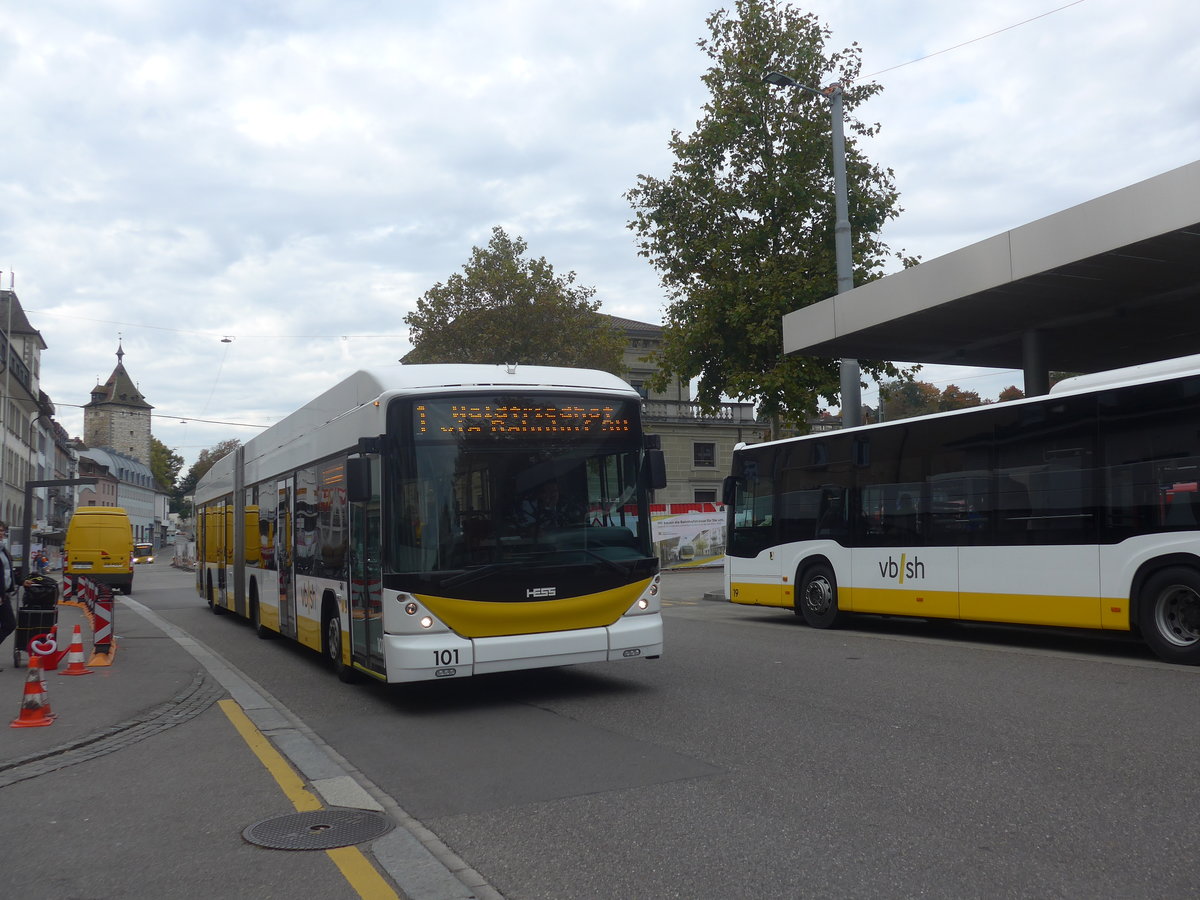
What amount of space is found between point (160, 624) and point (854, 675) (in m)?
14.1

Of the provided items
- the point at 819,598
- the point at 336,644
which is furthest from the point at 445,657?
the point at 819,598

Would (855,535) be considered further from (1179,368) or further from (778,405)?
(778,405)

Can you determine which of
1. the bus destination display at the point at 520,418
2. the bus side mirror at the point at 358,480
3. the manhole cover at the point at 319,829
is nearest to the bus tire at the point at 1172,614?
the bus destination display at the point at 520,418

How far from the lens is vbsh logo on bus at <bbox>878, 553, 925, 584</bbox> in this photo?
13977 millimetres

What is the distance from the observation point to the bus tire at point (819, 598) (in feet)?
51.4

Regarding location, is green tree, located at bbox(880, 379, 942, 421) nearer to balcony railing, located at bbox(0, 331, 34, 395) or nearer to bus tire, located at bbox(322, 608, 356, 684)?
balcony railing, located at bbox(0, 331, 34, 395)

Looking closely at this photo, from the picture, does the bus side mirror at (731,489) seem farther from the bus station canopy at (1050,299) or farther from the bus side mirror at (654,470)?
Result: the bus side mirror at (654,470)

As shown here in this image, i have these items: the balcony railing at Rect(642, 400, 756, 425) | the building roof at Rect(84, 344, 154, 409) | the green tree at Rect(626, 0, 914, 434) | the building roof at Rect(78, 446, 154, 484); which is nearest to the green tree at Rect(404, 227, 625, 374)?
the balcony railing at Rect(642, 400, 756, 425)

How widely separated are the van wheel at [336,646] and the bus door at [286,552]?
1.94 metres

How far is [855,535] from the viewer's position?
49.7ft

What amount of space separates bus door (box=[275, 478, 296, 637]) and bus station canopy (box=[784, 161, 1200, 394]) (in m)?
9.40

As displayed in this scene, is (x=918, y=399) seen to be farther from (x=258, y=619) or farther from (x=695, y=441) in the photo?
(x=258, y=619)

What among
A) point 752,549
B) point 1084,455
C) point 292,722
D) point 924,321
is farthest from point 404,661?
point 924,321

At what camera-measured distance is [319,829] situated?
18.6ft
